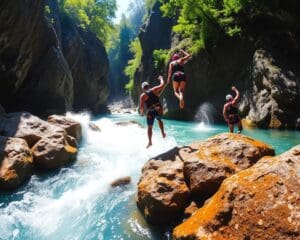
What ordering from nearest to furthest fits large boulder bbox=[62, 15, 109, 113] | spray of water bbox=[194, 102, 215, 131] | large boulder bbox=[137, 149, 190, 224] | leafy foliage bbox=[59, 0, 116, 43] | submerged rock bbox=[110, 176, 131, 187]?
large boulder bbox=[137, 149, 190, 224], submerged rock bbox=[110, 176, 131, 187], spray of water bbox=[194, 102, 215, 131], large boulder bbox=[62, 15, 109, 113], leafy foliage bbox=[59, 0, 116, 43]

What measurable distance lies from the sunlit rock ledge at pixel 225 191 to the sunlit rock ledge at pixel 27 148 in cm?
421

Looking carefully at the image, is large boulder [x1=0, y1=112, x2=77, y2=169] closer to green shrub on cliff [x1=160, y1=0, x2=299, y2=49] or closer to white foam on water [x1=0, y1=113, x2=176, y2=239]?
white foam on water [x1=0, y1=113, x2=176, y2=239]

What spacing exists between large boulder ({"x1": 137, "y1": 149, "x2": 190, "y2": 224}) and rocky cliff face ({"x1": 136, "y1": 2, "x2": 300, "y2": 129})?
14358mm

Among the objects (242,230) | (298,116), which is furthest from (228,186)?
(298,116)

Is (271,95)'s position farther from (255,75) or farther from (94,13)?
(94,13)

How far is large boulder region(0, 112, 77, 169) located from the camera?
36.0 feet

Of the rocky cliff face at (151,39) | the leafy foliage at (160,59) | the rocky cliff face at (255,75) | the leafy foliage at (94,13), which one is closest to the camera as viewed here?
the rocky cliff face at (255,75)

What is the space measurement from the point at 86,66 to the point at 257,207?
3830 centimetres

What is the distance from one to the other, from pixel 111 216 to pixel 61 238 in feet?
4.21

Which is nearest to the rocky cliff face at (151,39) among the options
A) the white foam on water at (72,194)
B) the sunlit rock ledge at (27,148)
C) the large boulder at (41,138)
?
the white foam on water at (72,194)

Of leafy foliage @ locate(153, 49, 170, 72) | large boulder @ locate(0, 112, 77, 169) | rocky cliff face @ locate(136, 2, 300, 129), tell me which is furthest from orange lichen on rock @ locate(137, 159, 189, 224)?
leafy foliage @ locate(153, 49, 170, 72)

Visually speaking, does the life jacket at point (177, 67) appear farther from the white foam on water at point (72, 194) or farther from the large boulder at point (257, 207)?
the large boulder at point (257, 207)

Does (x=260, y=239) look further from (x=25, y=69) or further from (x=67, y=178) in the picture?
(x=25, y=69)

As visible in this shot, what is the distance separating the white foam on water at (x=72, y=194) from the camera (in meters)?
7.11
